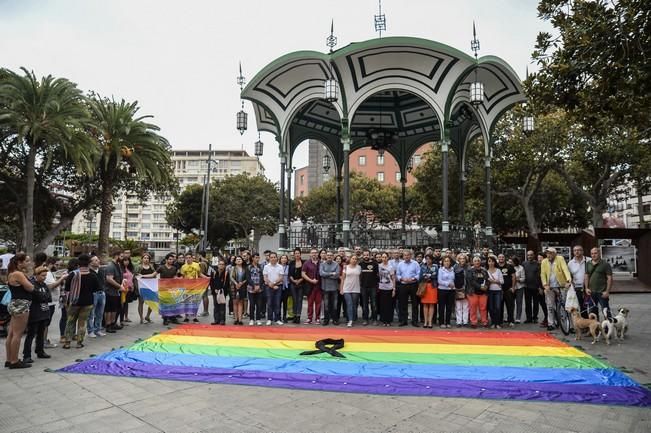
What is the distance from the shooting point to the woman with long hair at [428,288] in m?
10.2

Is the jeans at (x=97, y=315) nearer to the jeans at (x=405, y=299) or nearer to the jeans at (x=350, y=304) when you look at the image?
the jeans at (x=350, y=304)

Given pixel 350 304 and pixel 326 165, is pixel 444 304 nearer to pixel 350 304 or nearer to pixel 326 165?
pixel 350 304

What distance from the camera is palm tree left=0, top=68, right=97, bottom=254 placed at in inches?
789

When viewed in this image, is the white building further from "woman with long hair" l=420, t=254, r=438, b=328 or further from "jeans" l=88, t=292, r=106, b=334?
"woman with long hair" l=420, t=254, r=438, b=328

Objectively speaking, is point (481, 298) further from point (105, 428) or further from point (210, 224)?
point (210, 224)

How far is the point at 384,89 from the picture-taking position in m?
14.2

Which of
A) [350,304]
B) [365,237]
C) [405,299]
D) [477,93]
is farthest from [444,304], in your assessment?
[477,93]

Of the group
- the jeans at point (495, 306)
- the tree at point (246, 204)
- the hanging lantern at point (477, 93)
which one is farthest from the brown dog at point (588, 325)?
the tree at point (246, 204)

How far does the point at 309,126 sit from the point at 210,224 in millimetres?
32311

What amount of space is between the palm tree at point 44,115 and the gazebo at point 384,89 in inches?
358

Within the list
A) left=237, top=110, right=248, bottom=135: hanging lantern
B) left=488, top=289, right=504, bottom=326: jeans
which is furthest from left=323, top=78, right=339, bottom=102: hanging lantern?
left=488, top=289, right=504, bottom=326: jeans

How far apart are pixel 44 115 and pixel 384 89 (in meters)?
15.7

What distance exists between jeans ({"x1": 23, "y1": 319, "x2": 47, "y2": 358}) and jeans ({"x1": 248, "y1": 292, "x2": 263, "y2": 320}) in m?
4.27

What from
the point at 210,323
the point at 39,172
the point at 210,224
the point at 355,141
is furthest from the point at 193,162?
the point at 210,323
